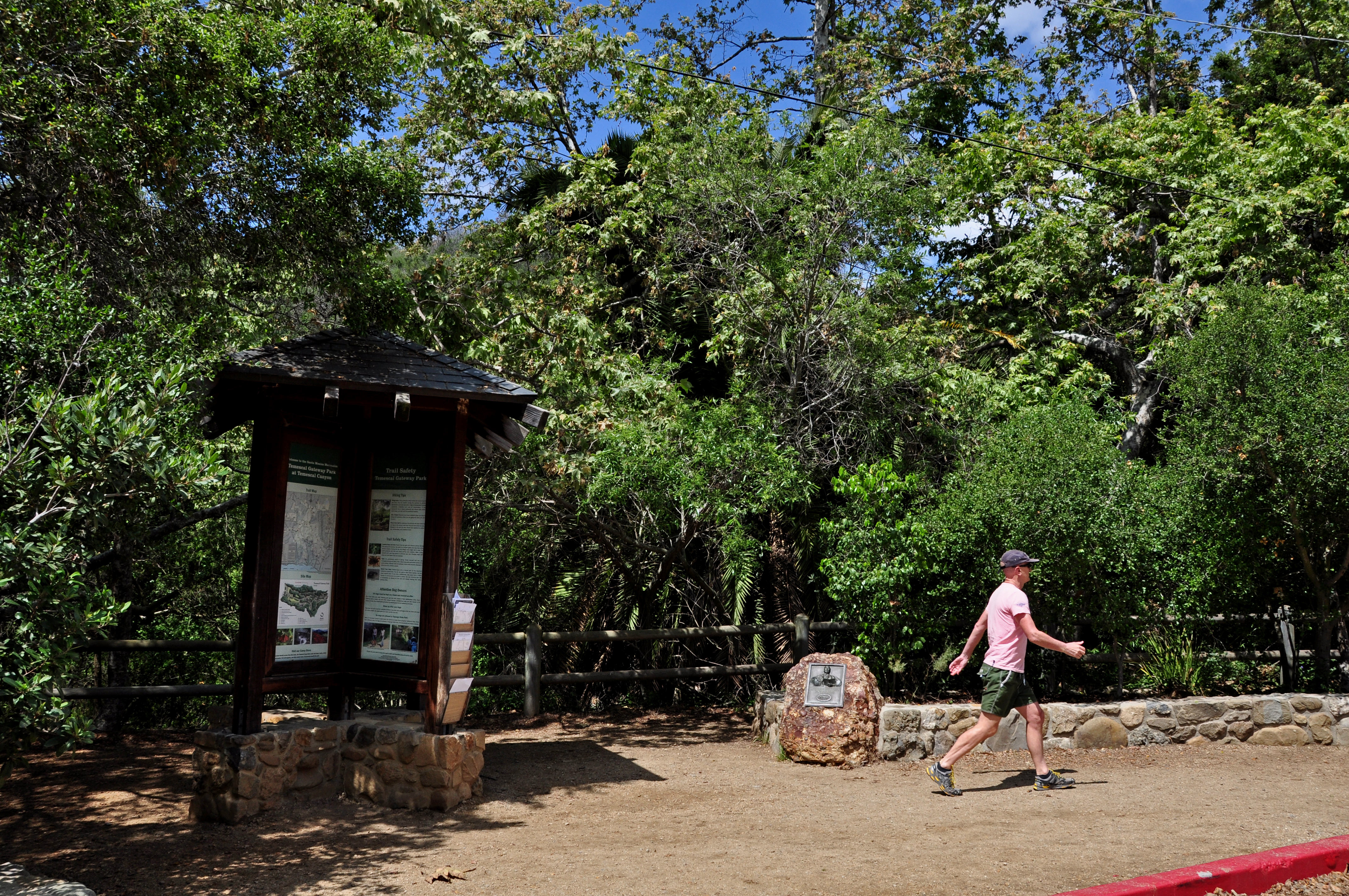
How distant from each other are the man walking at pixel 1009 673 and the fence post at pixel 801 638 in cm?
358

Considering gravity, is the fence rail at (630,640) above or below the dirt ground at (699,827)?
above

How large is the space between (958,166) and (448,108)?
298 inches

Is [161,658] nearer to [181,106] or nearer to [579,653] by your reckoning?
[579,653]

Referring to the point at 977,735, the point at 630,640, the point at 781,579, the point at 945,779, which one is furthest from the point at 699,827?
the point at 781,579

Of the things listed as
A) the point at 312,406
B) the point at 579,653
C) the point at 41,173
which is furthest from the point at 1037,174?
the point at 41,173

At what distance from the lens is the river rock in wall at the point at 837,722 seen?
8.41 meters

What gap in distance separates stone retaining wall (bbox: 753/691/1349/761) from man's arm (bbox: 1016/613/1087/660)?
6.09 ft

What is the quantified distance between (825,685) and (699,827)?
8.69ft

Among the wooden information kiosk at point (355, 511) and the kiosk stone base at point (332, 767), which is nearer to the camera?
the kiosk stone base at point (332, 767)

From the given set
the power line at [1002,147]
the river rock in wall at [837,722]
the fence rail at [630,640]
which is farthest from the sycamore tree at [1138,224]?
the river rock in wall at [837,722]

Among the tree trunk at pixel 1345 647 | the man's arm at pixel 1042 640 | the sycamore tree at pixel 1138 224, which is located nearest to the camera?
the man's arm at pixel 1042 640

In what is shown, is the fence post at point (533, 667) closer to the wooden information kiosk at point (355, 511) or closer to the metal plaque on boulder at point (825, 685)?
the wooden information kiosk at point (355, 511)

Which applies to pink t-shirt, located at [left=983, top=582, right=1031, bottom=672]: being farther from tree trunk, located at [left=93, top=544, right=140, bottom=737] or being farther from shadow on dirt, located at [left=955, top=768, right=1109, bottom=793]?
tree trunk, located at [left=93, top=544, right=140, bottom=737]

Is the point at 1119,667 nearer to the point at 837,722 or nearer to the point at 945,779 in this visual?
the point at 837,722
